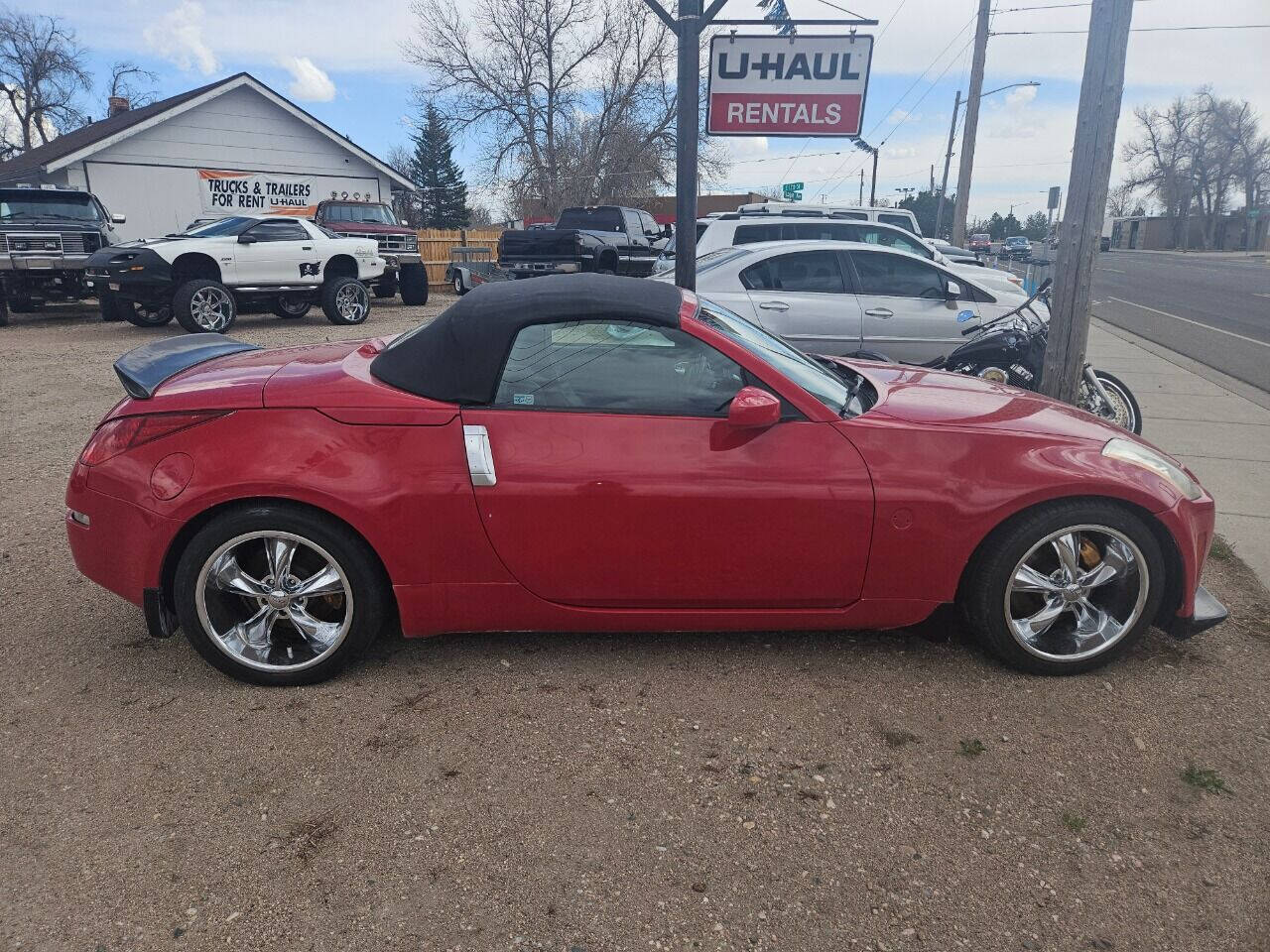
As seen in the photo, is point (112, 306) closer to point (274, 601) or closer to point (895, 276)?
point (895, 276)

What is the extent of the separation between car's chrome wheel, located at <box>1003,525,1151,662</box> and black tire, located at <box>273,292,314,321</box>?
13901 mm

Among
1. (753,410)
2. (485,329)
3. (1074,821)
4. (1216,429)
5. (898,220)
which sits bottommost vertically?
(1074,821)

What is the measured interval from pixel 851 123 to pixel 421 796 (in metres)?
5.35

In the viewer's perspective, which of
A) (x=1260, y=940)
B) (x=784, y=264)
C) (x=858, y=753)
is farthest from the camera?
(x=784, y=264)

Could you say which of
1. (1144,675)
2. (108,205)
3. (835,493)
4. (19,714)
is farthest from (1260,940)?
(108,205)

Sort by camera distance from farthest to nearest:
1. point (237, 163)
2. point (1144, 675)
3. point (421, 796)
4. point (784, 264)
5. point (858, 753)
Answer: point (237, 163) → point (784, 264) → point (1144, 675) → point (858, 753) → point (421, 796)

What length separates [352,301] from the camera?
15.2m

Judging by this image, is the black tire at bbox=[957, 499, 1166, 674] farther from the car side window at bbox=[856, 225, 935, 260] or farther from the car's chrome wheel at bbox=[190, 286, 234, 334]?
the car's chrome wheel at bbox=[190, 286, 234, 334]

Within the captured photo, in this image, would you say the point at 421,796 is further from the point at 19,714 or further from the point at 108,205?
the point at 108,205

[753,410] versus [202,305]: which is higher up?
[753,410]

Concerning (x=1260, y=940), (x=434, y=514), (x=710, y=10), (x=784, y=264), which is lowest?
(x=1260, y=940)

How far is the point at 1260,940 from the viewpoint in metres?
2.13

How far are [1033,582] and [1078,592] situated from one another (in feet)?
0.59

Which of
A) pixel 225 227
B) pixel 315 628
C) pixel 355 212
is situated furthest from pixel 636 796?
pixel 355 212
